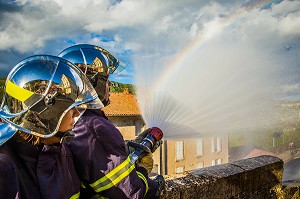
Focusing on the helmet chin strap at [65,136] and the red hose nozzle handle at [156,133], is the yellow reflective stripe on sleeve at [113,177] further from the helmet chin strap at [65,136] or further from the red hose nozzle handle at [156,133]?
the red hose nozzle handle at [156,133]

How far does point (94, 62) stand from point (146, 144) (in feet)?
3.17

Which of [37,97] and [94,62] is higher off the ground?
[94,62]

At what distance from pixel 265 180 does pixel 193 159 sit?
29595mm

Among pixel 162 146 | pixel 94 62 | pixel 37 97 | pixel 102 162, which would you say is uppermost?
pixel 94 62

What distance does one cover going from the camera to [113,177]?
2393mm

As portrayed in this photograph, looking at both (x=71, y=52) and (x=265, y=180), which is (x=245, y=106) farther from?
(x=71, y=52)

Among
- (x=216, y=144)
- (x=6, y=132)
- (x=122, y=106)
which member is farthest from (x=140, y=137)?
(x=216, y=144)

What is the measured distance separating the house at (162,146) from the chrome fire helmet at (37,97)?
79.0 ft

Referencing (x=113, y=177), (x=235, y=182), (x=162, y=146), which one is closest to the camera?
(x=113, y=177)

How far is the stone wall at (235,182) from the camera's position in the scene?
11.7 feet

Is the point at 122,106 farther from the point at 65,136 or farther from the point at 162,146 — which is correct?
the point at 65,136

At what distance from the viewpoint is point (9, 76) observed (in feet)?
7.12

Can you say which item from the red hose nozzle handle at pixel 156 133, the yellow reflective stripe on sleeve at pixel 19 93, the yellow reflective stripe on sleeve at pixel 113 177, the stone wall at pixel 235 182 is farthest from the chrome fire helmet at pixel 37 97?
the stone wall at pixel 235 182

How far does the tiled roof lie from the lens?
28.7 meters
